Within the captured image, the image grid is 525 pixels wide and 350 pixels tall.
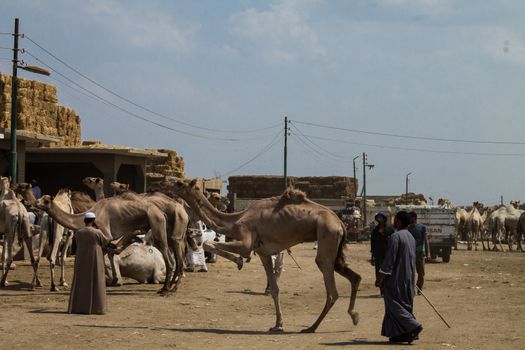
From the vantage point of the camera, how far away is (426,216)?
3494cm

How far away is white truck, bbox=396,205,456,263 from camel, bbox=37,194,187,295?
606 inches

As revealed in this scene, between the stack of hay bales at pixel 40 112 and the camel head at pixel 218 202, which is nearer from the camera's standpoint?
the camel head at pixel 218 202

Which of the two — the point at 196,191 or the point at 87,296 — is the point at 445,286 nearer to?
the point at 196,191

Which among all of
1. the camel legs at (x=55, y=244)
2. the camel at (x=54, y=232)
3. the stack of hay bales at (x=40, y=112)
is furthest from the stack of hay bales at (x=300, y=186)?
the camel legs at (x=55, y=244)

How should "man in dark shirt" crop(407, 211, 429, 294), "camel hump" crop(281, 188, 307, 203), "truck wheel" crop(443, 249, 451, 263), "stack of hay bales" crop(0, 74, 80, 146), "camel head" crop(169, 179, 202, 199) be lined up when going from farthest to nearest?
"truck wheel" crop(443, 249, 451, 263) < "stack of hay bales" crop(0, 74, 80, 146) < "man in dark shirt" crop(407, 211, 429, 294) < "camel head" crop(169, 179, 202, 199) < "camel hump" crop(281, 188, 307, 203)

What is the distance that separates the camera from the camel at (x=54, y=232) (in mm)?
19094

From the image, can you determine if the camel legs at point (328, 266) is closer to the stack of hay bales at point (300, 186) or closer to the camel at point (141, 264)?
the camel at point (141, 264)

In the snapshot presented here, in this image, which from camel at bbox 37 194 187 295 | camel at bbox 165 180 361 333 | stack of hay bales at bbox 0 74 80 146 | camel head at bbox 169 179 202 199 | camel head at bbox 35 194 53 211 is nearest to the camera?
camel at bbox 165 180 361 333

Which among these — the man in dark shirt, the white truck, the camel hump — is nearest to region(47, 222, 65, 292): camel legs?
the camel hump

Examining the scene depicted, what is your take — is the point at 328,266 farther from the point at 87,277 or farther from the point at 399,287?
the point at 87,277

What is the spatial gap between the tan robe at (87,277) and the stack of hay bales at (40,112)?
18.3 metres

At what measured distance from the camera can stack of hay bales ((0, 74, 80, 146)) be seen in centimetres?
3256

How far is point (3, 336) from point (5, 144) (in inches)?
672

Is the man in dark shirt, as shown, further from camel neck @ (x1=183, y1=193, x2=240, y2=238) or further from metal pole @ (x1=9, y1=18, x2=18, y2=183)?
metal pole @ (x1=9, y1=18, x2=18, y2=183)
